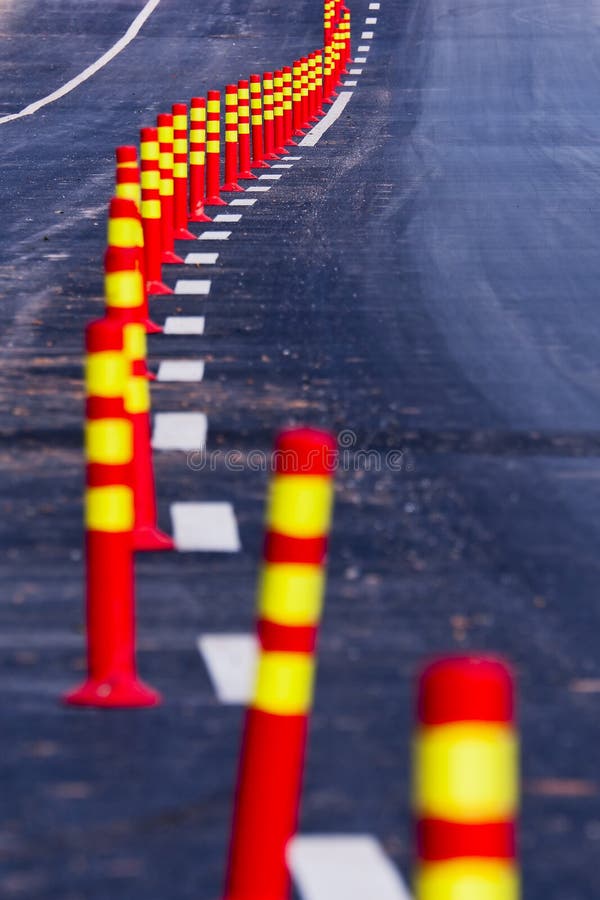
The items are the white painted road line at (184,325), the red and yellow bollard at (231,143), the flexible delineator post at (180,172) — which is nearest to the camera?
the white painted road line at (184,325)

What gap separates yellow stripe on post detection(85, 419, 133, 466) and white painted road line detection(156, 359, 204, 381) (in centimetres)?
540

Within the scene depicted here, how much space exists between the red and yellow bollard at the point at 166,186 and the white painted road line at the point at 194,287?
0.67 metres

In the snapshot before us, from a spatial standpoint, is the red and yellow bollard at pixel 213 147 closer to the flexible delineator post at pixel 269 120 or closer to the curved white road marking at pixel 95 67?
the flexible delineator post at pixel 269 120

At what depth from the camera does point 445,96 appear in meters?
35.8

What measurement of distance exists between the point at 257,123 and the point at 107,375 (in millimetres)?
19501

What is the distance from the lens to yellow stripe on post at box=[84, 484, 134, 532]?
20.4 feet

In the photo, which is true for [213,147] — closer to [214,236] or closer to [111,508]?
[214,236]

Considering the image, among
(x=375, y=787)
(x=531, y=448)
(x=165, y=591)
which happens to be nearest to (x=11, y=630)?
(x=165, y=591)

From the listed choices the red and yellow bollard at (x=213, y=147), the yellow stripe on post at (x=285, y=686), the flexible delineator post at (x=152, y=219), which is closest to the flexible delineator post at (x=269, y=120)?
the red and yellow bollard at (x=213, y=147)

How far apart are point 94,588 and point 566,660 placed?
1398 millimetres

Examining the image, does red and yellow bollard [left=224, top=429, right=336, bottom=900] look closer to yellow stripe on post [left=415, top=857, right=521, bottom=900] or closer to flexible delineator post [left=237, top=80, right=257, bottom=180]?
yellow stripe on post [left=415, top=857, right=521, bottom=900]

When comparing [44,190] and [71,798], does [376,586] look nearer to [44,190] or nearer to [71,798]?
[71,798]

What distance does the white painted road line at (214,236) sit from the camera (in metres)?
18.2

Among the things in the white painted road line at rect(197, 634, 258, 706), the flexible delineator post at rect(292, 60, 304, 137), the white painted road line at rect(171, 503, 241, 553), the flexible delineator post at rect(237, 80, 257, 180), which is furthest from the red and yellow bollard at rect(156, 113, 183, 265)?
the flexible delineator post at rect(292, 60, 304, 137)
